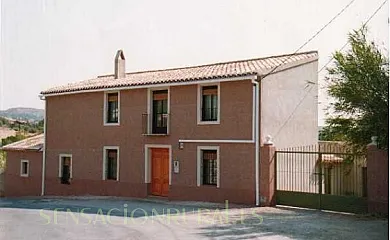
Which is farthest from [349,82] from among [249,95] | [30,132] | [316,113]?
[30,132]

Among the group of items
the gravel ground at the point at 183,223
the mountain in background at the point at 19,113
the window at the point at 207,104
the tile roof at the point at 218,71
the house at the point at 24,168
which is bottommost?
the gravel ground at the point at 183,223

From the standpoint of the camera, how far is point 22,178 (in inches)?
922

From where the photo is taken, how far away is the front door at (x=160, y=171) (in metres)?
18.3

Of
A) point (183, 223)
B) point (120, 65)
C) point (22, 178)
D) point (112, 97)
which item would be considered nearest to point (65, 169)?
point (22, 178)

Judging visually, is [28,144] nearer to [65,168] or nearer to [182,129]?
[65,168]

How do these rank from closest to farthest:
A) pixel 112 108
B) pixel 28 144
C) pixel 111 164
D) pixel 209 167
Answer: pixel 209 167, pixel 111 164, pixel 112 108, pixel 28 144

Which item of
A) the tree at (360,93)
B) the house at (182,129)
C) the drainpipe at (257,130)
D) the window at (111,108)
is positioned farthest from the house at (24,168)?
the tree at (360,93)

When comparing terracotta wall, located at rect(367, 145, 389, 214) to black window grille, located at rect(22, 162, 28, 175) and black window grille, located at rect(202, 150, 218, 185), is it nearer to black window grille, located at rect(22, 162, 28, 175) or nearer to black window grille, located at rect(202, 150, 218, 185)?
black window grille, located at rect(202, 150, 218, 185)

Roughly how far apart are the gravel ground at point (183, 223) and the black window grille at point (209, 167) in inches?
47.8

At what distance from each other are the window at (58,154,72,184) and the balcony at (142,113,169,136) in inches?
183

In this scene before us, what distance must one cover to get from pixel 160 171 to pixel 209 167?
237 centimetres

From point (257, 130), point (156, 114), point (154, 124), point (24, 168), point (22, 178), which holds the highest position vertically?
point (156, 114)

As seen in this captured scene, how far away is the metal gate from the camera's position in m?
13.9

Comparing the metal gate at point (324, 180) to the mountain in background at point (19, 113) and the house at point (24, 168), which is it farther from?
the house at point (24, 168)
